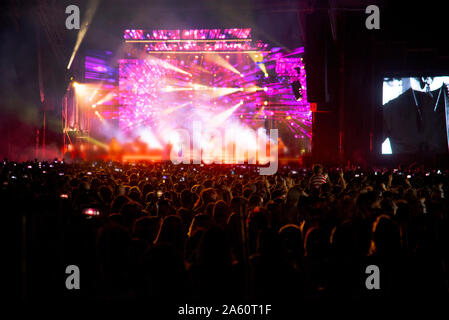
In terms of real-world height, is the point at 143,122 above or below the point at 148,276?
above

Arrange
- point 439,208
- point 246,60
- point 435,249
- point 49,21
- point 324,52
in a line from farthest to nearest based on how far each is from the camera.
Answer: point 246,60 → point 49,21 → point 324,52 → point 439,208 → point 435,249

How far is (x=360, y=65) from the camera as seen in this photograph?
75.6 ft

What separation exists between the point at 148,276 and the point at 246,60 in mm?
27970

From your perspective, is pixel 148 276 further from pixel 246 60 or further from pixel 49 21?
pixel 246 60

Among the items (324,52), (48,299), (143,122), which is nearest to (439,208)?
(48,299)

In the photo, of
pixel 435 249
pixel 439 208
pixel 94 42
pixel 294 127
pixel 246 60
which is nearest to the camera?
pixel 435 249

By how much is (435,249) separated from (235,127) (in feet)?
92.8

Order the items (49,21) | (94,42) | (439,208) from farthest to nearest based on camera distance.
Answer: (94,42), (49,21), (439,208)

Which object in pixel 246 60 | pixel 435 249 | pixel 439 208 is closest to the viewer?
pixel 435 249

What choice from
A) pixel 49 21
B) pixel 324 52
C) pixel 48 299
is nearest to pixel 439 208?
pixel 48 299
